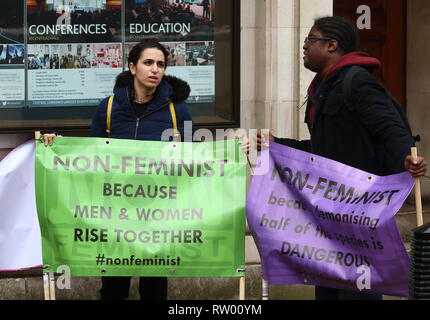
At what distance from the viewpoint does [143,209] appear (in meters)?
6.48

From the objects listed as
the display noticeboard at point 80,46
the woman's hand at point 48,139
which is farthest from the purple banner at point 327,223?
the display noticeboard at point 80,46

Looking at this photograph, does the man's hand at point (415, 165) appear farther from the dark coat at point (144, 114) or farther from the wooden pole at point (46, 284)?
the wooden pole at point (46, 284)

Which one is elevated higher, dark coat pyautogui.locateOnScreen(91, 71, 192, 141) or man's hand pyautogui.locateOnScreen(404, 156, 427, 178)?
dark coat pyautogui.locateOnScreen(91, 71, 192, 141)

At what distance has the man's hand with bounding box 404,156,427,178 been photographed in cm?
622

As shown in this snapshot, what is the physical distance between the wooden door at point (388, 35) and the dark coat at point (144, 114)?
3.71 meters

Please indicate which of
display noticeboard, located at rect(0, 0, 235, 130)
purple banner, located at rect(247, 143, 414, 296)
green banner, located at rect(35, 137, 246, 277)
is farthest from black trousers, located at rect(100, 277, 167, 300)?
display noticeboard, located at rect(0, 0, 235, 130)

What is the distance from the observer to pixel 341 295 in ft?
21.8

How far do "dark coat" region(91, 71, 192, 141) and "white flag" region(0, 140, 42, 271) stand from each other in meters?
0.48

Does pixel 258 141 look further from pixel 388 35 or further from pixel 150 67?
pixel 388 35

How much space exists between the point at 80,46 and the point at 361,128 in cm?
283

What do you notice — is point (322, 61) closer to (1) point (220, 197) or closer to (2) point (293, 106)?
(1) point (220, 197)

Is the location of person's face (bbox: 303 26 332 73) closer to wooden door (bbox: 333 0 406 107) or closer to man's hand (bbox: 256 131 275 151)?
man's hand (bbox: 256 131 275 151)

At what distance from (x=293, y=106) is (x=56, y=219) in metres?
2.93

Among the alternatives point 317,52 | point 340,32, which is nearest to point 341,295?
point 317,52
